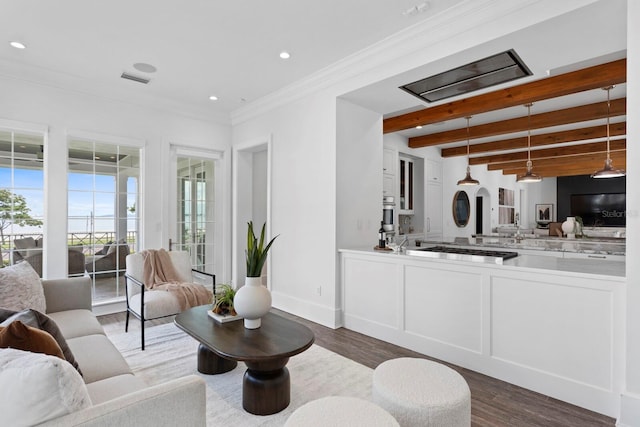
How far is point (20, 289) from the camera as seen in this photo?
2328 millimetres

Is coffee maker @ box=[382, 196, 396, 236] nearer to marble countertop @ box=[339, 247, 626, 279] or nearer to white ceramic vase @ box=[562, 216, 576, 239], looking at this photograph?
marble countertop @ box=[339, 247, 626, 279]

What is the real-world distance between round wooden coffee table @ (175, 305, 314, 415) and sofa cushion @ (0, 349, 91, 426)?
100 cm

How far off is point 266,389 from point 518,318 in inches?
74.0

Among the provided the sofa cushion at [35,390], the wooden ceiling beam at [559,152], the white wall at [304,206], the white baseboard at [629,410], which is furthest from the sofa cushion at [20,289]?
the wooden ceiling beam at [559,152]

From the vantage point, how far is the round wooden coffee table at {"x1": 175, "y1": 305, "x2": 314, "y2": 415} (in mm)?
2004

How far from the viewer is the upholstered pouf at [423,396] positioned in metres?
1.45

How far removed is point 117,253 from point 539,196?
543 inches

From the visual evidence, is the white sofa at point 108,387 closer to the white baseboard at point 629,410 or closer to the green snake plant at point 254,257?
the green snake plant at point 254,257

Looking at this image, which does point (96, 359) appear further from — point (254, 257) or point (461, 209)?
point (461, 209)

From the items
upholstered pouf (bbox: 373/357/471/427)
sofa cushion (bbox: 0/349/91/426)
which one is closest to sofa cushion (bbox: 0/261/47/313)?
sofa cushion (bbox: 0/349/91/426)

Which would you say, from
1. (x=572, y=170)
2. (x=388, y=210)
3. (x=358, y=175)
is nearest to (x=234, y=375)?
(x=358, y=175)

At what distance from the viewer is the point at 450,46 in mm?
2729

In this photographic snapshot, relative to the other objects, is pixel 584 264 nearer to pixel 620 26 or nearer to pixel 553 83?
pixel 620 26

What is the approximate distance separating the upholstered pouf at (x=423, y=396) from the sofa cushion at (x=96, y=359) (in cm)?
138
